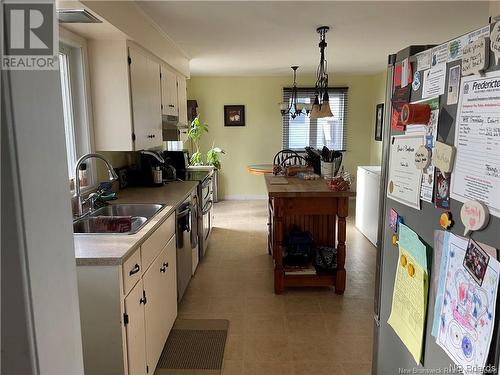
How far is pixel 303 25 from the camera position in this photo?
320 cm

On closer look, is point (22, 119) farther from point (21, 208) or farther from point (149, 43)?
point (149, 43)

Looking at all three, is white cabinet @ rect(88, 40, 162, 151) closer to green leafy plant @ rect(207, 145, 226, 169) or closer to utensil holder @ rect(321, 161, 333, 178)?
utensil holder @ rect(321, 161, 333, 178)

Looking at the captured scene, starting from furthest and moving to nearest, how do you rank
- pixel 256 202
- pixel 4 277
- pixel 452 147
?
pixel 256 202 → pixel 452 147 → pixel 4 277

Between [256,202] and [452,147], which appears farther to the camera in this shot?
[256,202]

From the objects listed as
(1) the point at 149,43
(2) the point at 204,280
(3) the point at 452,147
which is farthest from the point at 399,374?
(1) the point at 149,43

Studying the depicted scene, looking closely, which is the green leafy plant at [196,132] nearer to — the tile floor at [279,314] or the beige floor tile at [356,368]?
the tile floor at [279,314]

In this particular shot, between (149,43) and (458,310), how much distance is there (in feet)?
9.59

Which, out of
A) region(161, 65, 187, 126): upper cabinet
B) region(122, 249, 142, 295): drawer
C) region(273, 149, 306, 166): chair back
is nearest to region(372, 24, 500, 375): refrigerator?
region(122, 249, 142, 295): drawer

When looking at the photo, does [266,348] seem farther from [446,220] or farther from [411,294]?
[446,220]

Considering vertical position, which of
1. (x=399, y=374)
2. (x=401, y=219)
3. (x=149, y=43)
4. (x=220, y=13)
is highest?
(x=220, y=13)

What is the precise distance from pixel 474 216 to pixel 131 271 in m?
1.35

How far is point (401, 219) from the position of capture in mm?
1121

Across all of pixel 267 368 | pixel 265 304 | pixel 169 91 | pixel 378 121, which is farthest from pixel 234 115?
pixel 267 368

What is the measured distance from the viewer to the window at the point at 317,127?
21.6 feet
